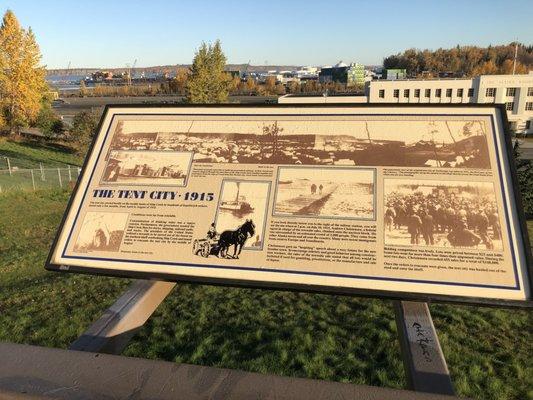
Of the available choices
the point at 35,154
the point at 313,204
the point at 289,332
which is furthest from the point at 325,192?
the point at 35,154

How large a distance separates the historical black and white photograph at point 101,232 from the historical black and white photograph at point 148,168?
30 cm

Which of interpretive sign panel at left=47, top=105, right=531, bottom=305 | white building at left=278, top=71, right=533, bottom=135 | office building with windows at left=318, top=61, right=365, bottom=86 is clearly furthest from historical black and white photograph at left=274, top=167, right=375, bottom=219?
office building with windows at left=318, top=61, right=365, bottom=86

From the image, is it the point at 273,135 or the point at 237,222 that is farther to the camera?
the point at 273,135

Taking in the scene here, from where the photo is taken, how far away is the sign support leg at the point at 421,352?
2045 mm

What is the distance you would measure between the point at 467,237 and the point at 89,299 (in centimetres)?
504

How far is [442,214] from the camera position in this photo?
2.49 meters

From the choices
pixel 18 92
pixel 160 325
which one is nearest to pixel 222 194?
pixel 160 325

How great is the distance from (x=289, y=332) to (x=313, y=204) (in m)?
2.23

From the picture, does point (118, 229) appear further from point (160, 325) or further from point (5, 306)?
→ point (5, 306)

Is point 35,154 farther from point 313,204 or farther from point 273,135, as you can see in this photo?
point 313,204

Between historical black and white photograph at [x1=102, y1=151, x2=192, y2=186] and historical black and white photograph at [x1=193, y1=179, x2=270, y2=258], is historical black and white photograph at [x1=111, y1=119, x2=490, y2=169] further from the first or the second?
historical black and white photograph at [x1=193, y1=179, x2=270, y2=258]

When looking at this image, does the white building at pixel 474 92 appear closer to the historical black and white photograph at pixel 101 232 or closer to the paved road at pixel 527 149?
the paved road at pixel 527 149

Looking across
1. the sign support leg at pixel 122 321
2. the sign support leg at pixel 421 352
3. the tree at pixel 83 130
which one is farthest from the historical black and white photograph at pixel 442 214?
the tree at pixel 83 130

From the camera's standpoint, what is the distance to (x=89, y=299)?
5.84 metres
